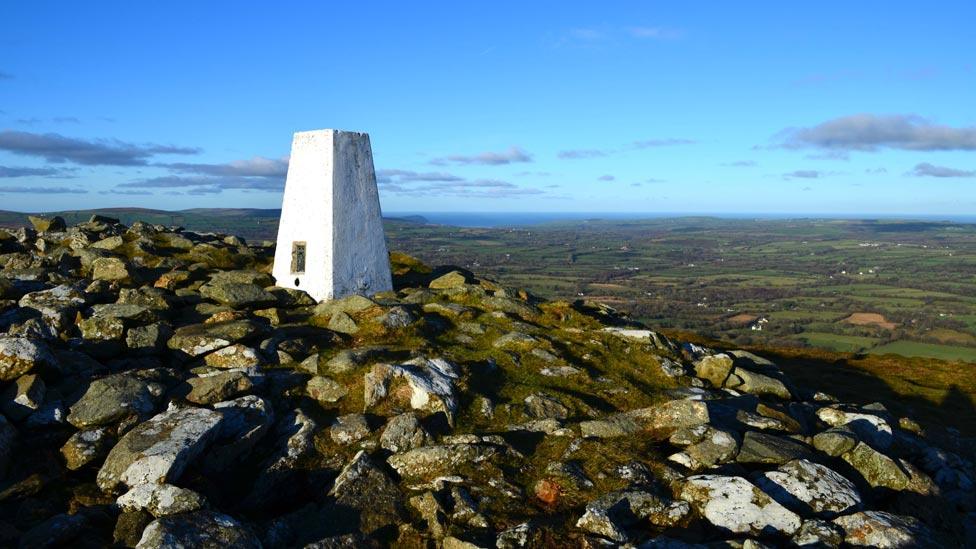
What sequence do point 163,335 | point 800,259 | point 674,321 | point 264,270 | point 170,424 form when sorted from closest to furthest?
1. point 170,424
2. point 163,335
3. point 264,270
4. point 674,321
5. point 800,259

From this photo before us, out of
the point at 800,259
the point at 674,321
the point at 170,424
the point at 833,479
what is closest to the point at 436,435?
the point at 170,424

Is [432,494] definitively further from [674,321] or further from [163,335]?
[674,321]

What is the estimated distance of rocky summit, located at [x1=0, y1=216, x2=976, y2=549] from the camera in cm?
928

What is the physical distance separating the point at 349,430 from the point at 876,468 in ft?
34.8

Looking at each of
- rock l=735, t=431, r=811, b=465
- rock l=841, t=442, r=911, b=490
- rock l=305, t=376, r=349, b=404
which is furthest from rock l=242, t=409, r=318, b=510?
rock l=841, t=442, r=911, b=490

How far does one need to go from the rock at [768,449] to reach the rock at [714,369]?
4866 mm

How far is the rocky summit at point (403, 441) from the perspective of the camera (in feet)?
30.5

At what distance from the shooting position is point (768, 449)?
39.1ft

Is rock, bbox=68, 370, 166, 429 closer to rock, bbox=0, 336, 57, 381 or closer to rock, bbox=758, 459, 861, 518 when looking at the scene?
rock, bbox=0, 336, 57, 381

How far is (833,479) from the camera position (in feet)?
36.3

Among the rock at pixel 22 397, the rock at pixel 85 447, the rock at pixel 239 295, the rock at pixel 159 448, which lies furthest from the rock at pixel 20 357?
the rock at pixel 239 295

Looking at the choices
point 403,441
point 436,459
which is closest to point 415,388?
point 403,441

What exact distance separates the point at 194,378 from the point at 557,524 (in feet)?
27.0

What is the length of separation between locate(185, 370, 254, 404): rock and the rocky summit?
0.04 m
